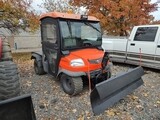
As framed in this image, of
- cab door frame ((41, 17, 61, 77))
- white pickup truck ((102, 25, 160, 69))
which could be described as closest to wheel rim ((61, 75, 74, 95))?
cab door frame ((41, 17, 61, 77))

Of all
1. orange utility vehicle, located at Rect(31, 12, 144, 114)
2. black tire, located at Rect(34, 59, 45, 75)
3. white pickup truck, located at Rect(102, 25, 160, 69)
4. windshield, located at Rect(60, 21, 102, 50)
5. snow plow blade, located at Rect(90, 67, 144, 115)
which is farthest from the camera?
white pickup truck, located at Rect(102, 25, 160, 69)

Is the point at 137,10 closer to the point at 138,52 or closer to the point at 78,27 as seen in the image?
the point at 138,52

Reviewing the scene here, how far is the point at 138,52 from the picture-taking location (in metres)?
7.30

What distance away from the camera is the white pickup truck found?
6755 millimetres

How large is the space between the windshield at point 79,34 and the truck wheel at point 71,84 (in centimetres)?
81

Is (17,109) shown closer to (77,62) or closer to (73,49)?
(77,62)

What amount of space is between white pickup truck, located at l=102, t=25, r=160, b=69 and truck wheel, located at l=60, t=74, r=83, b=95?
3582 millimetres

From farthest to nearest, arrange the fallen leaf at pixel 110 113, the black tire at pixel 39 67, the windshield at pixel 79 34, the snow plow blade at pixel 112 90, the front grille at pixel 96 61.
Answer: the black tire at pixel 39 67, the windshield at pixel 79 34, the front grille at pixel 96 61, the fallen leaf at pixel 110 113, the snow plow blade at pixel 112 90

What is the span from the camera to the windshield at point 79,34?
4.71 meters

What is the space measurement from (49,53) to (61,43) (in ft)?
2.98

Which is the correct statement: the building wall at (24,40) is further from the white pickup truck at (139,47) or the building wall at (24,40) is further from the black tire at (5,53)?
the black tire at (5,53)

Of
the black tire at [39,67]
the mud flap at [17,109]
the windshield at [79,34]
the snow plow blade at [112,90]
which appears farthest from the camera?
the black tire at [39,67]

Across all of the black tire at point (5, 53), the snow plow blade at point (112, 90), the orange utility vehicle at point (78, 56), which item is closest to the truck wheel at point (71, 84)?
the orange utility vehicle at point (78, 56)

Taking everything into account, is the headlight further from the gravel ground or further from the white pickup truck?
the white pickup truck
